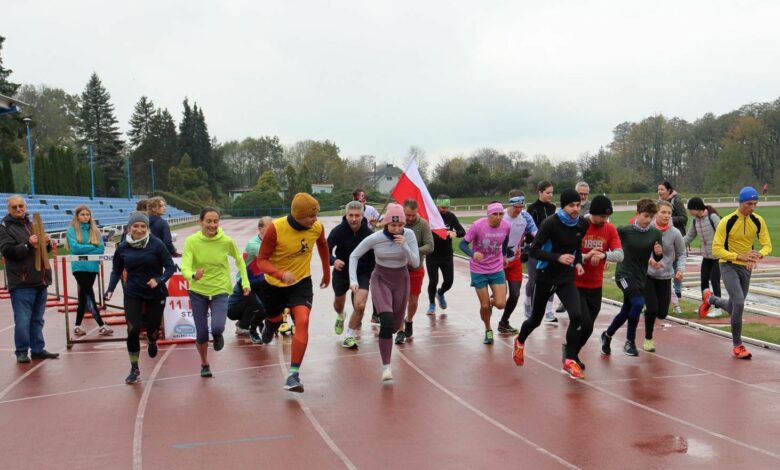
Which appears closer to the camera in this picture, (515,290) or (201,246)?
(201,246)

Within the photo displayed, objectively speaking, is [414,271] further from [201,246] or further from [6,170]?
[6,170]

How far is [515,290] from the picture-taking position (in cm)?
1007

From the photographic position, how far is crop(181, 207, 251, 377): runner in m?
7.61

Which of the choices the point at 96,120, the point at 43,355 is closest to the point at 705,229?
the point at 43,355

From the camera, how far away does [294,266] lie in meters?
7.22

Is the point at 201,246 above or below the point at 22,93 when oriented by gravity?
below

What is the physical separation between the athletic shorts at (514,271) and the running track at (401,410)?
1.16 metres

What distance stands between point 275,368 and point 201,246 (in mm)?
1714

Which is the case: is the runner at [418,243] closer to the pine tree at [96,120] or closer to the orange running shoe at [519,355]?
the orange running shoe at [519,355]

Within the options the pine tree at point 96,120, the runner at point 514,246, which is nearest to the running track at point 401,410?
the runner at point 514,246

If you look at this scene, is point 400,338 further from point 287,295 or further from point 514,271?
point 287,295

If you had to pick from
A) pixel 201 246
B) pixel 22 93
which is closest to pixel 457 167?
pixel 22 93

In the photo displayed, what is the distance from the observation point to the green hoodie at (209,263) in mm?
7652

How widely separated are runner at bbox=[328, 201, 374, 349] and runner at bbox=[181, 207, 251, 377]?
1.80 meters
